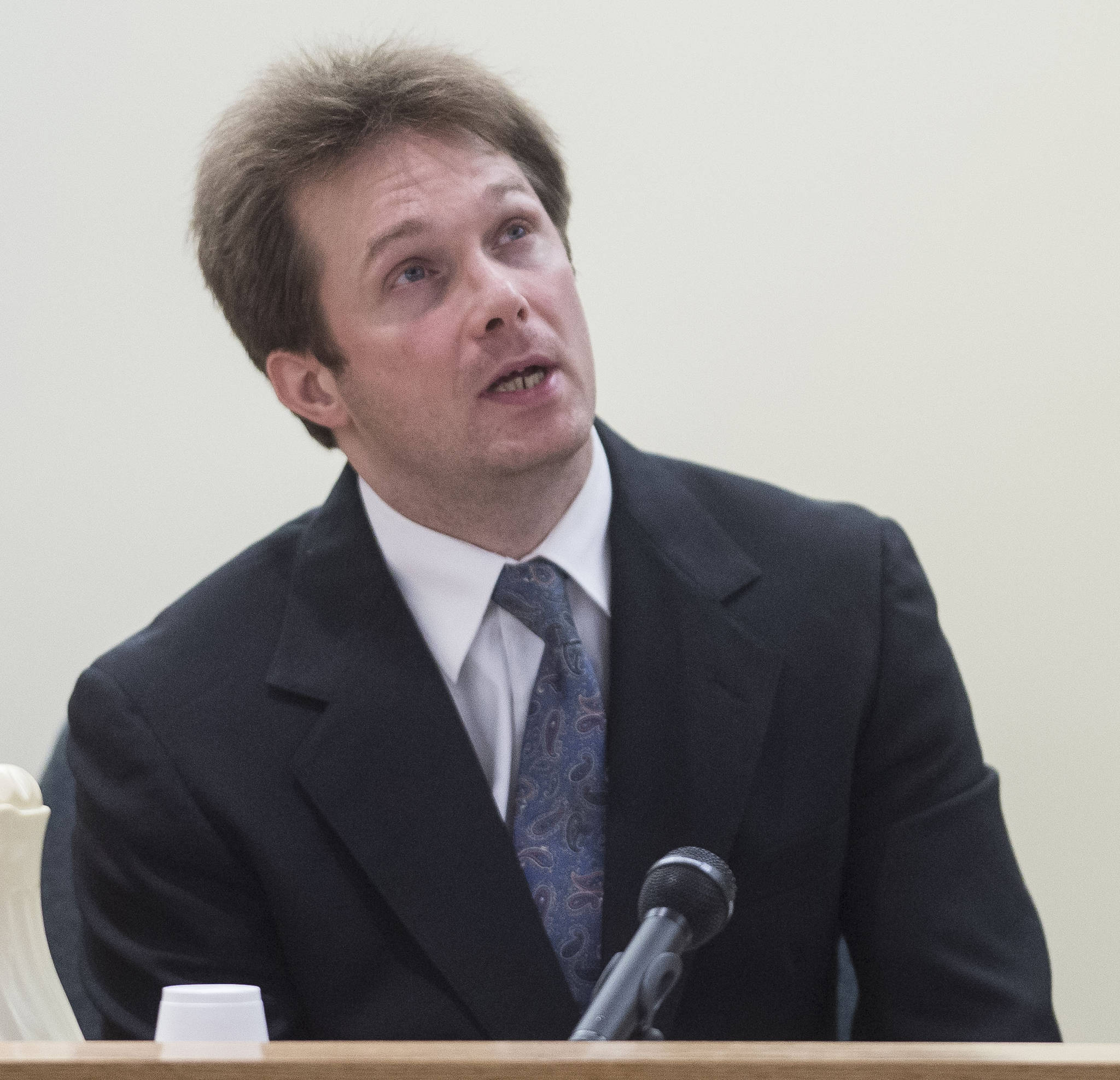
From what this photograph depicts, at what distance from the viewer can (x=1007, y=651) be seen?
2201mm

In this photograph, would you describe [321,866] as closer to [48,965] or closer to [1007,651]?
[48,965]

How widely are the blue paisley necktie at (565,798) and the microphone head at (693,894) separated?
0.56 m

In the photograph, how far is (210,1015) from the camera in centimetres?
79

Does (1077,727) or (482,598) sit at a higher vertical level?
(482,598)

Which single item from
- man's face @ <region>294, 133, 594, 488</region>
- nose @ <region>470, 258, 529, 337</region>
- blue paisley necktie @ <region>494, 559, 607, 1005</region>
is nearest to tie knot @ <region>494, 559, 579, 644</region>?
blue paisley necktie @ <region>494, 559, 607, 1005</region>

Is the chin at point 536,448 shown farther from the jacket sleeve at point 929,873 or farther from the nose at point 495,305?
the jacket sleeve at point 929,873

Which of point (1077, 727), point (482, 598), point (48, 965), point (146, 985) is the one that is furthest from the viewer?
point (1077, 727)

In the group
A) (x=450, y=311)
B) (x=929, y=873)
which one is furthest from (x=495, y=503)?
(x=929, y=873)

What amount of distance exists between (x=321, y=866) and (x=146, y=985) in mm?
197

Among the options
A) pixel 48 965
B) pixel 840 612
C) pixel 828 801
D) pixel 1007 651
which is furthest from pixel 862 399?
pixel 48 965

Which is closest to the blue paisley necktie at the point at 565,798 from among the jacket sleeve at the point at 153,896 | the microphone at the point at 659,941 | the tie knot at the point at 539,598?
the tie knot at the point at 539,598

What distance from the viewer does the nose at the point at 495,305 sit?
1.46m

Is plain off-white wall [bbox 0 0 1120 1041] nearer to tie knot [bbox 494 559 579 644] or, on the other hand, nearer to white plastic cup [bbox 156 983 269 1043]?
tie knot [bbox 494 559 579 644]

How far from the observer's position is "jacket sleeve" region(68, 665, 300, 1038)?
144 centimetres
